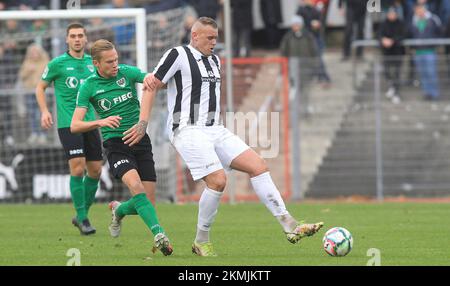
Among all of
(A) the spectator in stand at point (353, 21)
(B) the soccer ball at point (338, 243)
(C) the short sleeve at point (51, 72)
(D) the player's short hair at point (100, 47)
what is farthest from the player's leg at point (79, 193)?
(A) the spectator in stand at point (353, 21)

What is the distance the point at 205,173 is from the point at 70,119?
3.35 metres

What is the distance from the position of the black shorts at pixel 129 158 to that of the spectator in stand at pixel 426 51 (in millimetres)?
11678

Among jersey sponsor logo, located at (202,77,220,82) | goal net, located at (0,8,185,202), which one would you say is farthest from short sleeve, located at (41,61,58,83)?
goal net, located at (0,8,185,202)

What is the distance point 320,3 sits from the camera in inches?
989

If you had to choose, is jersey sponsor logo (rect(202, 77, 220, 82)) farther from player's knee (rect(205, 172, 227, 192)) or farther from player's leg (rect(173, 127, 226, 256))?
player's knee (rect(205, 172, 227, 192))

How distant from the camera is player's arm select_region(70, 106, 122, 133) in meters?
11.0

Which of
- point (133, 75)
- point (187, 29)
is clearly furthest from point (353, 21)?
point (133, 75)

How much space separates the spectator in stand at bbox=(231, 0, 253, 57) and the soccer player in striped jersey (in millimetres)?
13803

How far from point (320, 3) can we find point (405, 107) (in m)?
3.82

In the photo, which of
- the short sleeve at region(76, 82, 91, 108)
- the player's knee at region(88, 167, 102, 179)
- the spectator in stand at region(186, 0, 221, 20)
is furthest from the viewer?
the spectator in stand at region(186, 0, 221, 20)

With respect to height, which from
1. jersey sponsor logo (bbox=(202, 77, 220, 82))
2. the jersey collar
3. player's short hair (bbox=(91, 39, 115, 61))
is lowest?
jersey sponsor logo (bbox=(202, 77, 220, 82))

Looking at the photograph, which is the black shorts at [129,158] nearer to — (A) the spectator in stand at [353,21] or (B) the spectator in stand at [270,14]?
(A) the spectator in stand at [353,21]
